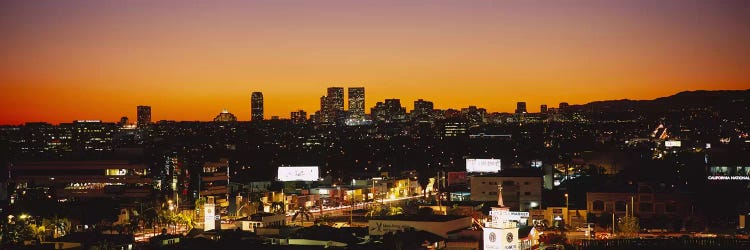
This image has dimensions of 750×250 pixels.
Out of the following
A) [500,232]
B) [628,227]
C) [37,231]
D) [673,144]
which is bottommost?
[628,227]

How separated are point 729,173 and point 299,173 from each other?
3309 centimetres

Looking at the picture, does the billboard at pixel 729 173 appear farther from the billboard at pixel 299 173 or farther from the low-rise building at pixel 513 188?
the billboard at pixel 299 173

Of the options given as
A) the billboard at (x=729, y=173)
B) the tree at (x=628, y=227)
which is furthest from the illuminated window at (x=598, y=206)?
the billboard at (x=729, y=173)

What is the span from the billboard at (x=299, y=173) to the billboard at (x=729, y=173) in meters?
30.5

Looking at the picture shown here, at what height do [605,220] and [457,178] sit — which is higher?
[457,178]

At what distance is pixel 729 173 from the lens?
236ft

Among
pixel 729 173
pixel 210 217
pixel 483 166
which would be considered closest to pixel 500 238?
pixel 210 217

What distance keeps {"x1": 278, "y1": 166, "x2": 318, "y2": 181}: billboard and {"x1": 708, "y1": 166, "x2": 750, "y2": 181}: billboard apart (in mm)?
30477

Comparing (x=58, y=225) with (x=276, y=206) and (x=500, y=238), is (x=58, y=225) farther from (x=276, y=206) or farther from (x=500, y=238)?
(x=500, y=238)

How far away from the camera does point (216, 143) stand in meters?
192

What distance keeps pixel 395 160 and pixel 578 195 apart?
78.7m

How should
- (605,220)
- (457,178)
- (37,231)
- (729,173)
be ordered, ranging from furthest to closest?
(457,178) < (729,173) < (605,220) < (37,231)

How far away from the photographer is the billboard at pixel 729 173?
71.2 m

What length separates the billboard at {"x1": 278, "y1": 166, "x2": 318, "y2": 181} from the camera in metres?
77.1
